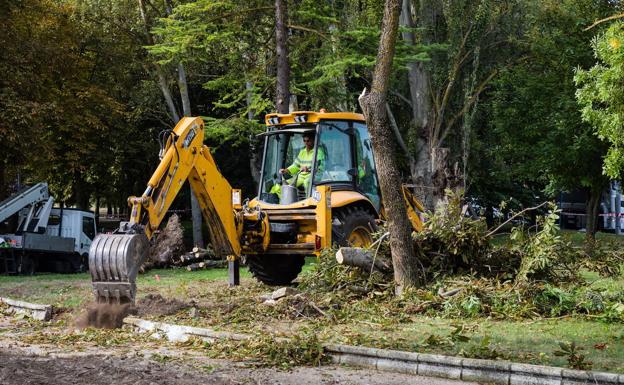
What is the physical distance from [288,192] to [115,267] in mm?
4632

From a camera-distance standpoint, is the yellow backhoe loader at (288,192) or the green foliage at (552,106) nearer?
the yellow backhoe loader at (288,192)

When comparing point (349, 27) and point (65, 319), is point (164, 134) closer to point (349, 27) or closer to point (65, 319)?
point (65, 319)

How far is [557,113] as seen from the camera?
2739cm

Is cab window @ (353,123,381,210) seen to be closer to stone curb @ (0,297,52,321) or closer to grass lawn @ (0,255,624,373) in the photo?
A: grass lawn @ (0,255,624,373)

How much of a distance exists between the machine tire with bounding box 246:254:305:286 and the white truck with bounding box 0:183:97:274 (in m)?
11.0

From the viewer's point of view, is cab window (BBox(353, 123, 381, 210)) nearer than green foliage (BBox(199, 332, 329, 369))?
No

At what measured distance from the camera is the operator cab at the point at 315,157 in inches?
613

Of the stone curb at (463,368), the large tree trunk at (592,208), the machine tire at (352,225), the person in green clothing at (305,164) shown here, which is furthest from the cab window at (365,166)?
the large tree trunk at (592,208)

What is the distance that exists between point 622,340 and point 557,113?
1896 cm

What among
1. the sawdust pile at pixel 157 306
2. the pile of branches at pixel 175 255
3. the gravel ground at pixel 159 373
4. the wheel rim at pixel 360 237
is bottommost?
the gravel ground at pixel 159 373

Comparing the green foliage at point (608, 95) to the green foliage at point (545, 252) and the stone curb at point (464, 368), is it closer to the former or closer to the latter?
the green foliage at point (545, 252)

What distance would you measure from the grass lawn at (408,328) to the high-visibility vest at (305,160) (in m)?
2.34

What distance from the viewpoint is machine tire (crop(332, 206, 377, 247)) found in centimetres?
1520

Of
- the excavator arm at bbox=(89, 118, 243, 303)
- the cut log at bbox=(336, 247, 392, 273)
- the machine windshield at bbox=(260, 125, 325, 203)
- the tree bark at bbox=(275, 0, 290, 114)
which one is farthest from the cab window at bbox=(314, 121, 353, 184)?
the tree bark at bbox=(275, 0, 290, 114)
